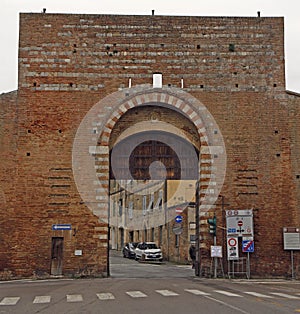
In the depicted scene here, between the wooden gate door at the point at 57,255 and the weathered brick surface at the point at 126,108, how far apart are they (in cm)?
22

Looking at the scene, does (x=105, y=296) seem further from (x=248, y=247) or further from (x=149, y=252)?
(x=149, y=252)

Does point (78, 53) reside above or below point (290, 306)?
above

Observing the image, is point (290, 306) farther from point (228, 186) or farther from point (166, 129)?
point (166, 129)

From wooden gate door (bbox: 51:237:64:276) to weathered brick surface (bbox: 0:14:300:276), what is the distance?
0.22 m

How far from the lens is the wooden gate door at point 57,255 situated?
20.4m

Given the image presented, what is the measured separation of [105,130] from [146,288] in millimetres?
8005

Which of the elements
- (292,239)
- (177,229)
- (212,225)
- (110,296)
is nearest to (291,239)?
(292,239)

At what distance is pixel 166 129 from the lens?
71.8 feet

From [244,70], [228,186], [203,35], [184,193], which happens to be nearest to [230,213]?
[228,186]

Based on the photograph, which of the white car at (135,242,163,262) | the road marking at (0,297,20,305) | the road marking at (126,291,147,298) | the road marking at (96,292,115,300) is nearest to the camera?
the road marking at (0,297,20,305)

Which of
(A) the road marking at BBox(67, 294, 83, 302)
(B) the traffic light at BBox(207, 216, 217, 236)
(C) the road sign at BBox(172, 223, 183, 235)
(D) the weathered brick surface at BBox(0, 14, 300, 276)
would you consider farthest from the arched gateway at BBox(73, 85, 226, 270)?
(C) the road sign at BBox(172, 223, 183, 235)

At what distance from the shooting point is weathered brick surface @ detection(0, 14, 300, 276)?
20.5 meters

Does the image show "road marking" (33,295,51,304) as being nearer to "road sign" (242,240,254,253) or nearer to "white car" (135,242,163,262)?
"road sign" (242,240,254,253)

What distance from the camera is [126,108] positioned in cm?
2145
